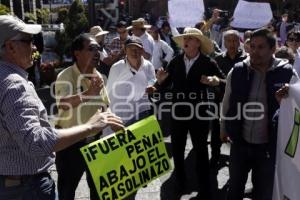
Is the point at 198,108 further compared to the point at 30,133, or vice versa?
the point at 198,108

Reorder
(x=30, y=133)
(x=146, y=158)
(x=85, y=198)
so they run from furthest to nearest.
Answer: (x=85, y=198) < (x=146, y=158) < (x=30, y=133)

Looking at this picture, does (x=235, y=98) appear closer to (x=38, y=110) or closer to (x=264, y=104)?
(x=264, y=104)

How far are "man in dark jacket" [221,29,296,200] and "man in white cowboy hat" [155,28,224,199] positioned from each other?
38.3 inches

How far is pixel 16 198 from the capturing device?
2.54 meters

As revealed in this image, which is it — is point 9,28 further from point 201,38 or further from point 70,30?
point 70,30

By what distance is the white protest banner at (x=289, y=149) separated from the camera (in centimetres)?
311

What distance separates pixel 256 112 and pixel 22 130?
2153 mm

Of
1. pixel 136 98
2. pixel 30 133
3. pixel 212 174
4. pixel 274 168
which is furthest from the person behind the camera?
pixel 212 174

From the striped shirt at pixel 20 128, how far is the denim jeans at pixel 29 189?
7 cm

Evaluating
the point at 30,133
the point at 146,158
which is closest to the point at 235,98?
the point at 146,158

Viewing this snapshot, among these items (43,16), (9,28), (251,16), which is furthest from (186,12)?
(43,16)

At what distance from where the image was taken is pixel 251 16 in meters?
8.38

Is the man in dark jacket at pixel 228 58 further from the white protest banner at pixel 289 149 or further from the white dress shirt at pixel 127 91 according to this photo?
the white protest banner at pixel 289 149

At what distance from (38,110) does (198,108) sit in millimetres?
2775
